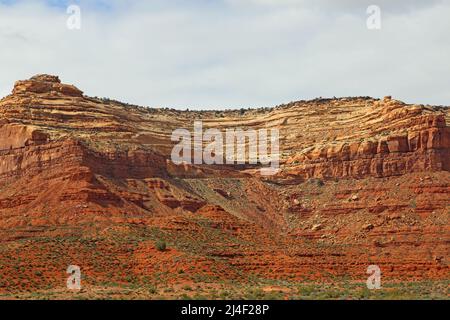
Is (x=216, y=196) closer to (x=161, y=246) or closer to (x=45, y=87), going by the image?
(x=45, y=87)

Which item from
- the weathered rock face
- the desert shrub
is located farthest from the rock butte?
the desert shrub

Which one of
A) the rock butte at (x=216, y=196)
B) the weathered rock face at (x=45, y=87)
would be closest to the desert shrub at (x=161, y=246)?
the rock butte at (x=216, y=196)

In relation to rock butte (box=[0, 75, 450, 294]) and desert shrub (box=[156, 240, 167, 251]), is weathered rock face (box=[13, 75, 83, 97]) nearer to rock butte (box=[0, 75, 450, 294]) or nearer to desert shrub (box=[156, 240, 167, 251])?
rock butte (box=[0, 75, 450, 294])

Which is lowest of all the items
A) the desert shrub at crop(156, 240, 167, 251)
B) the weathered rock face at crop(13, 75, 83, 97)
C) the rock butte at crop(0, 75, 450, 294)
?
the desert shrub at crop(156, 240, 167, 251)

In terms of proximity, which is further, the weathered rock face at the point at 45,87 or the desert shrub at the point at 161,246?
the weathered rock face at the point at 45,87

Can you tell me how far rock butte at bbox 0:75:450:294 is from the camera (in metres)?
92.3

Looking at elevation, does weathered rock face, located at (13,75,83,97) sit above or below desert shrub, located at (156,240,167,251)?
above

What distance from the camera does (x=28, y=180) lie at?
4353 inches

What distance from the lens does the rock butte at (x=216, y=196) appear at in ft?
303

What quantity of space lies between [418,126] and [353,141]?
9.53 m

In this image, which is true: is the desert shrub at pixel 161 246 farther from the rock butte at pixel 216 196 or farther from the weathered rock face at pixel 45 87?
the weathered rock face at pixel 45 87

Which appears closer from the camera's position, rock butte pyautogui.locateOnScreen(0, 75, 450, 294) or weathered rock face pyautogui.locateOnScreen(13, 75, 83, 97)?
rock butte pyautogui.locateOnScreen(0, 75, 450, 294)
